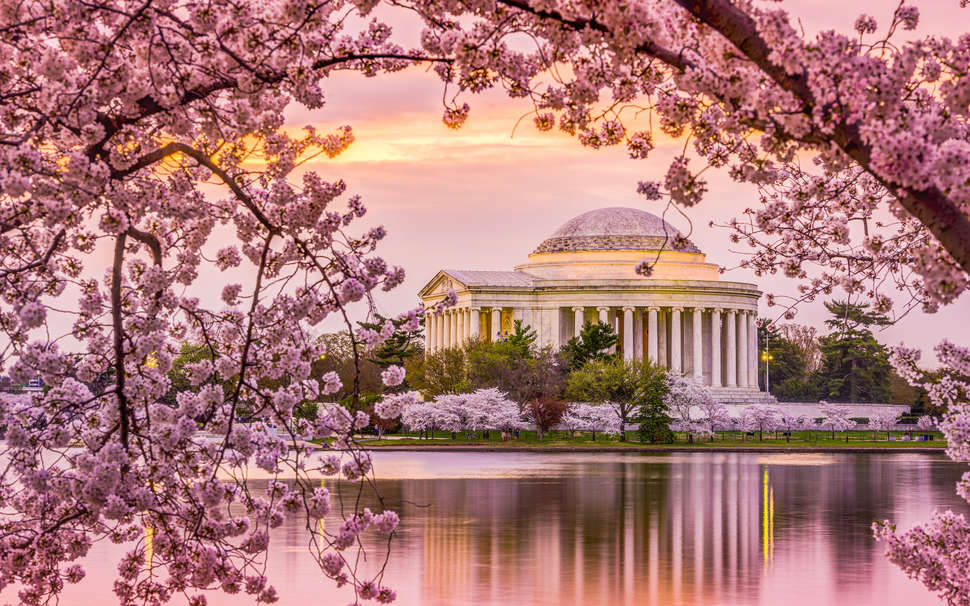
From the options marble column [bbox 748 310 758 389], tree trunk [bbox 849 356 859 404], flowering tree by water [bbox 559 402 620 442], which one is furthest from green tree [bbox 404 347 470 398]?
tree trunk [bbox 849 356 859 404]

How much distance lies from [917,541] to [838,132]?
18.9 feet

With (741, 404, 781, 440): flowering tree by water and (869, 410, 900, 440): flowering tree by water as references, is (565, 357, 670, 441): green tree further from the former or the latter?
(869, 410, 900, 440): flowering tree by water

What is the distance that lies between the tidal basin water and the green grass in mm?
26456

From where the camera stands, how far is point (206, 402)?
9.93 meters

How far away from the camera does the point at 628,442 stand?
254 ft

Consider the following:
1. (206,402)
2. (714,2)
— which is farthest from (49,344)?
(714,2)

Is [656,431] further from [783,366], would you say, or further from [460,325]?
[783,366]

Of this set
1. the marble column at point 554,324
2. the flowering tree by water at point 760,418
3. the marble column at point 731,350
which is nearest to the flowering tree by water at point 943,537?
the flowering tree by water at point 760,418

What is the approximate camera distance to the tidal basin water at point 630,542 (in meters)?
17.8

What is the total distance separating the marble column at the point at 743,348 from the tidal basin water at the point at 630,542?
76.9m

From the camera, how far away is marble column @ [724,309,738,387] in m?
120

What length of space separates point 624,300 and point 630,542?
93.3 meters

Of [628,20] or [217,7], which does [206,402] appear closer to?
[217,7]

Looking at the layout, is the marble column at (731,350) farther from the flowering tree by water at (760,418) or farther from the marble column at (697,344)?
the flowering tree by water at (760,418)
